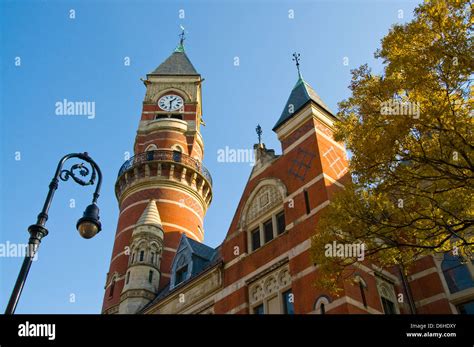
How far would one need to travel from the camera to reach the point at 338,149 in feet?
59.6

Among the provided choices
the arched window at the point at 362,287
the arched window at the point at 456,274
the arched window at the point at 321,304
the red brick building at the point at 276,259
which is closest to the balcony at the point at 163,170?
the red brick building at the point at 276,259

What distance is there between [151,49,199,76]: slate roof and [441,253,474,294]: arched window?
31.5 meters

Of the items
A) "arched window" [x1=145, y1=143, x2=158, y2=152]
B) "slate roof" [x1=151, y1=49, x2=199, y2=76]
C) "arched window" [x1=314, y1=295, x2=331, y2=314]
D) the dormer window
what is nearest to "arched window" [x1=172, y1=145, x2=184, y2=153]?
"arched window" [x1=145, y1=143, x2=158, y2=152]

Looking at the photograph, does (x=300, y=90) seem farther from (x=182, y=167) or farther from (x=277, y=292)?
(x=182, y=167)

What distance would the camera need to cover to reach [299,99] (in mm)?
19875

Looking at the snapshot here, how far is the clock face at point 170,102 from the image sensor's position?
39353 mm

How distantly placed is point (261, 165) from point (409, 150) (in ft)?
33.5

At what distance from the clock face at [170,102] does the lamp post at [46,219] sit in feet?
96.0

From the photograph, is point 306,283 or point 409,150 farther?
point 306,283

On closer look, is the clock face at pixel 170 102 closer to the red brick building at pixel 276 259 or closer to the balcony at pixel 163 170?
the balcony at pixel 163 170

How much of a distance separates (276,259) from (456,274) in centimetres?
566

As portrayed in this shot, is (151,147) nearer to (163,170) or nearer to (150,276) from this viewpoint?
(163,170)
